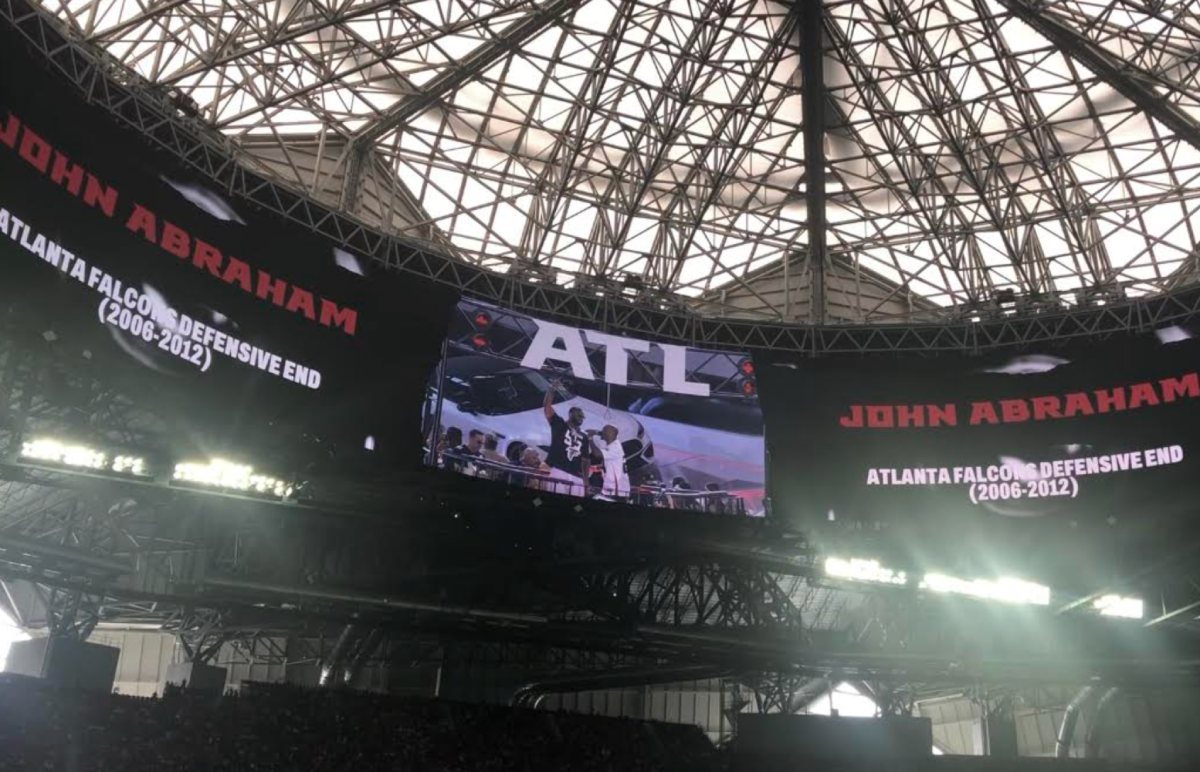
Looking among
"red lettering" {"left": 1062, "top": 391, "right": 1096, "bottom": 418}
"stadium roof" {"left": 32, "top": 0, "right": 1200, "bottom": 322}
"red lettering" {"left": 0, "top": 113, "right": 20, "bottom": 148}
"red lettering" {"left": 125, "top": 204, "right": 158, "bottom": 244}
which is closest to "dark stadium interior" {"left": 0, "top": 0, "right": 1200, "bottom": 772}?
"red lettering" {"left": 125, "top": 204, "right": 158, "bottom": 244}

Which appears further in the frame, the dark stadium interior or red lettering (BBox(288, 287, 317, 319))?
red lettering (BBox(288, 287, 317, 319))

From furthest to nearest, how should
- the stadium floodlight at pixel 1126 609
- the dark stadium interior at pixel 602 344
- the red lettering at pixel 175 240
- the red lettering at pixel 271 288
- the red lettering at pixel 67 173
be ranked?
the stadium floodlight at pixel 1126 609, the red lettering at pixel 271 288, the dark stadium interior at pixel 602 344, the red lettering at pixel 175 240, the red lettering at pixel 67 173

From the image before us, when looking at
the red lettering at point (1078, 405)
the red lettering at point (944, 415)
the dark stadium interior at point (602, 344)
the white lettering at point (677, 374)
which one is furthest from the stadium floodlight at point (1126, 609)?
the white lettering at point (677, 374)

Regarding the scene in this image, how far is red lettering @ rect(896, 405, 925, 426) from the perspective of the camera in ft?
96.6

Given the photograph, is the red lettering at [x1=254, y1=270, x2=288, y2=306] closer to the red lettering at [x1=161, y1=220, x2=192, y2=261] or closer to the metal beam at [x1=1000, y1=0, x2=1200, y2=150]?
the red lettering at [x1=161, y1=220, x2=192, y2=261]

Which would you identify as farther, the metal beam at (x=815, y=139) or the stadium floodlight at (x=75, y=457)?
the metal beam at (x=815, y=139)

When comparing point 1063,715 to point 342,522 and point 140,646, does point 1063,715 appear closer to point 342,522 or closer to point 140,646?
point 342,522

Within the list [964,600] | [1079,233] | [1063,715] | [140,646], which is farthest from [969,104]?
[140,646]

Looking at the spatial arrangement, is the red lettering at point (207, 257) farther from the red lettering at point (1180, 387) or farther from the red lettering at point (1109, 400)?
the red lettering at point (1180, 387)

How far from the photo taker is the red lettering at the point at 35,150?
20.0m

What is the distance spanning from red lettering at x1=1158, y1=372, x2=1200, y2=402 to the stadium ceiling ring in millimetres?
2219

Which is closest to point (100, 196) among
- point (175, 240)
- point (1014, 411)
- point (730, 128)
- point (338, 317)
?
point (175, 240)

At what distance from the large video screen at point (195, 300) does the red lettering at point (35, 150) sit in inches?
1.3

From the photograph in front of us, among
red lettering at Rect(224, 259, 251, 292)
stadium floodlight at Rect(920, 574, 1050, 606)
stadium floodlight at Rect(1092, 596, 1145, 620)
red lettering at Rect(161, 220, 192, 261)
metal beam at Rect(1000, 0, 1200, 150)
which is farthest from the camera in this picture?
stadium floodlight at Rect(1092, 596, 1145, 620)
